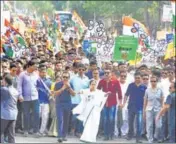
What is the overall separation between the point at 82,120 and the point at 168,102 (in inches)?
62.9

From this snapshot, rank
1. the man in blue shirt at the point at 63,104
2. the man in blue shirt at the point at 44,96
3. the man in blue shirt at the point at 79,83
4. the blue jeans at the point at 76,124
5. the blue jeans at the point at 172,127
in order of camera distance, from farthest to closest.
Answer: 1. the blue jeans at the point at 76,124
2. the man in blue shirt at the point at 44,96
3. the man in blue shirt at the point at 79,83
4. the blue jeans at the point at 172,127
5. the man in blue shirt at the point at 63,104

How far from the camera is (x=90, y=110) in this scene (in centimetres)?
1223

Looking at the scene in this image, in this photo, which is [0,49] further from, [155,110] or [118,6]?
[118,6]

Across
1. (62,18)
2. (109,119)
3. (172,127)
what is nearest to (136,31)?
(109,119)

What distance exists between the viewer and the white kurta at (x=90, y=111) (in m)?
12.1

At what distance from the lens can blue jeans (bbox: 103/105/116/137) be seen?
12.8 metres

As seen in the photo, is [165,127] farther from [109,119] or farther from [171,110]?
[109,119]

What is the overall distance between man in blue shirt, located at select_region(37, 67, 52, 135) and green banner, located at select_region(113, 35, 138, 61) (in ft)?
6.39

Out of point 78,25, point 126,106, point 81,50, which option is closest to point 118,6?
point 78,25

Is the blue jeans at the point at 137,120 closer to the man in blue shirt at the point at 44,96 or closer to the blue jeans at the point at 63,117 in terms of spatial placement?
the blue jeans at the point at 63,117

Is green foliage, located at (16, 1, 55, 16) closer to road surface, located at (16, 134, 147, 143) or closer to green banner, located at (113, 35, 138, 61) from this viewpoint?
green banner, located at (113, 35, 138, 61)

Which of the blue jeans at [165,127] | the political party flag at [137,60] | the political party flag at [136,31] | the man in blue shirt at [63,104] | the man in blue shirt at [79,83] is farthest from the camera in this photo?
the political party flag at [136,31]

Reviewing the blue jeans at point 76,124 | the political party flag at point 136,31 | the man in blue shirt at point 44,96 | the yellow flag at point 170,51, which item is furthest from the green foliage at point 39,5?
the man in blue shirt at point 44,96

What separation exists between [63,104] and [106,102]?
0.89m
